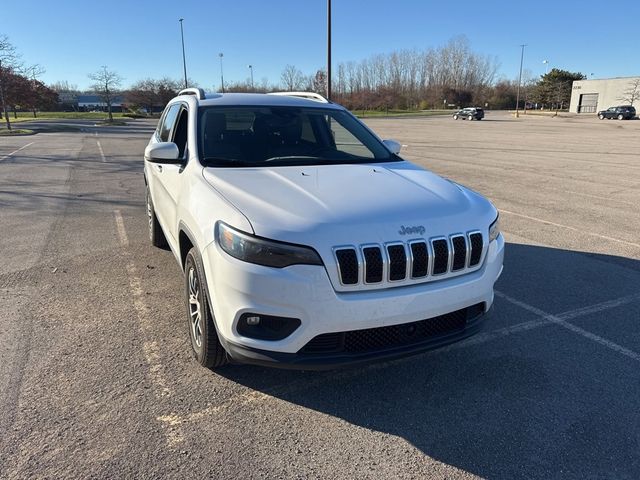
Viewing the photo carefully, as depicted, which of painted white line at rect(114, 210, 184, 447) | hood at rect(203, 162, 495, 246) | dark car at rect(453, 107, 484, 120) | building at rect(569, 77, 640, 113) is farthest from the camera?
building at rect(569, 77, 640, 113)

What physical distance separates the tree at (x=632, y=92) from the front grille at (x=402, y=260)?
93847 millimetres

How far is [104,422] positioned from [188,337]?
1.06 metres

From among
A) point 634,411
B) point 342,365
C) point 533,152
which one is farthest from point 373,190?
point 533,152

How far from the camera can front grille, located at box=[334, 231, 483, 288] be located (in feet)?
8.27

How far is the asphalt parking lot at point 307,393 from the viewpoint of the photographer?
2463 millimetres

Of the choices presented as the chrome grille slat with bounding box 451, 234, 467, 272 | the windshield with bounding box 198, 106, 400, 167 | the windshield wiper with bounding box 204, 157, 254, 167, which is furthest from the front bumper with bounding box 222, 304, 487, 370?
the windshield with bounding box 198, 106, 400, 167

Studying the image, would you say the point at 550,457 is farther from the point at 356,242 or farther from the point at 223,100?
the point at 223,100

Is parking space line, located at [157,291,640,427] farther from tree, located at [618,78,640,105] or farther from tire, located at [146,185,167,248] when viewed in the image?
tree, located at [618,78,640,105]

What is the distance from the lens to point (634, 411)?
2861 mm

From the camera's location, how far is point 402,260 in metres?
2.58

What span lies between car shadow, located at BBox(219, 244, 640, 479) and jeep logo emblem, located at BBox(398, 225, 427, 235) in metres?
1.08

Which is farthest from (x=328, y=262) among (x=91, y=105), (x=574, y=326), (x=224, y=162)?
(x=91, y=105)

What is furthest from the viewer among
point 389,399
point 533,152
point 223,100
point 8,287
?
point 533,152

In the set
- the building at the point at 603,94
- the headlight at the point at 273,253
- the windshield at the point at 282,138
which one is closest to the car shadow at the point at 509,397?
the headlight at the point at 273,253
